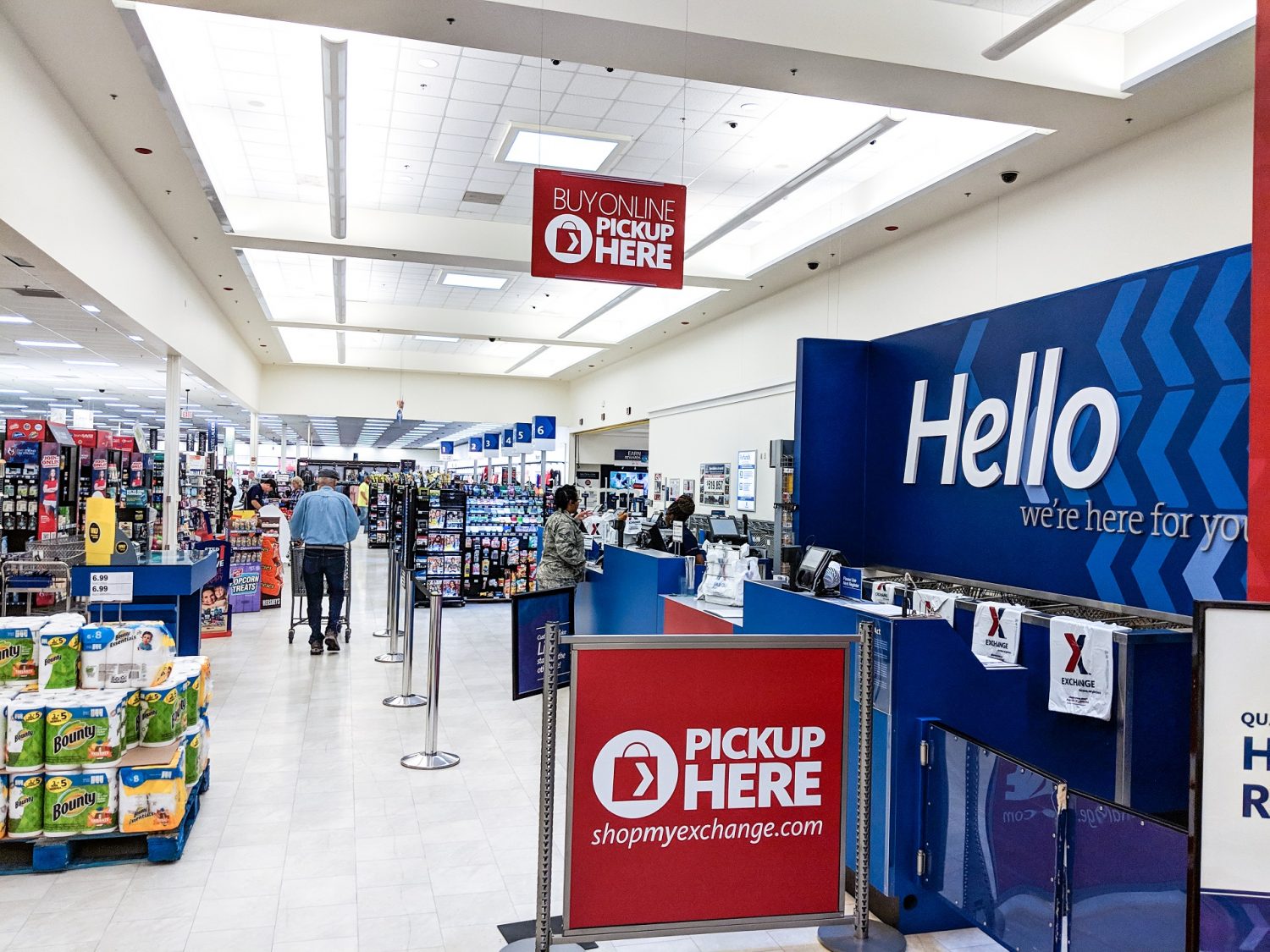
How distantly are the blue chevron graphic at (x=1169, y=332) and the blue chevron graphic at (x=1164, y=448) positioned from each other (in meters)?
0.09

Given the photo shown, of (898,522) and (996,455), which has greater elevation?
(996,455)

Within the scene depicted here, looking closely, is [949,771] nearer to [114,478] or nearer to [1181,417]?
[1181,417]

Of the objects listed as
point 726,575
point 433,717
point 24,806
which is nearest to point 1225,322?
point 726,575

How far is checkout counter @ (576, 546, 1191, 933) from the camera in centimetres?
353

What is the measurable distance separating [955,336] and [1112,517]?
82.1 inches

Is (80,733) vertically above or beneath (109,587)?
beneath

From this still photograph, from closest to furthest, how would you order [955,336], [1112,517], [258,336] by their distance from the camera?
[1112,517], [955,336], [258,336]

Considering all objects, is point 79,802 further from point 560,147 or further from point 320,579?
point 560,147

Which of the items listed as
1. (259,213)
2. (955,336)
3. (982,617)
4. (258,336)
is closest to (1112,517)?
(982,617)

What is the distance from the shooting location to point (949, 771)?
3377 mm

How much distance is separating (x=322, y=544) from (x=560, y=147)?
423 centimetres

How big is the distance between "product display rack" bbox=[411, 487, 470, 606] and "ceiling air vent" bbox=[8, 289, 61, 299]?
4964 millimetres

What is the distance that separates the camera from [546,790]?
266 cm

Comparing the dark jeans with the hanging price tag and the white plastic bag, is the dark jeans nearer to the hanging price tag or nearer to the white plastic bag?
the hanging price tag
